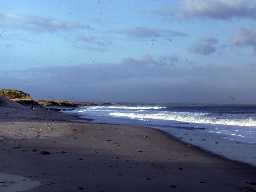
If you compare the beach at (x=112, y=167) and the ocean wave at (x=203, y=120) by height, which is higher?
the ocean wave at (x=203, y=120)

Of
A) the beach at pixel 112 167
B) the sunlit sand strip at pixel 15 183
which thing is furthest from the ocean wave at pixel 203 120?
the sunlit sand strip at pixel 15 183

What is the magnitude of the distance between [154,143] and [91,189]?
380 inches

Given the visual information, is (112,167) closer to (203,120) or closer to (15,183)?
(15,183)

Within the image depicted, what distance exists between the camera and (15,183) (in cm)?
920

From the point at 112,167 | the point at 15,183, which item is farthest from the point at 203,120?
the point at 15,183

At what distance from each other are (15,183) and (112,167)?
2.93 m

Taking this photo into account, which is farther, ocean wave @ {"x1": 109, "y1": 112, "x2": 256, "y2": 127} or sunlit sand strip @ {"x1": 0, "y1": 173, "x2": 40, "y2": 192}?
ocean wave @ {"x1": 109, "y1": 112, "x2": 256, "y2": 127}

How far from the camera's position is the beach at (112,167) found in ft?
31.2

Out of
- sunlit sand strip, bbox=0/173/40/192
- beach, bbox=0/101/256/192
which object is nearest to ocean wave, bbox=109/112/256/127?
Result: beach, bbox=0/101/256/192

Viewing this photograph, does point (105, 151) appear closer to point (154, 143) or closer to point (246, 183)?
point (154, 143)

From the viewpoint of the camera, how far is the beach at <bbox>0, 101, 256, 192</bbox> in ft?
31.2

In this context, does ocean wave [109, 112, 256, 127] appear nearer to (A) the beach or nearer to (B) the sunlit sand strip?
(A) the beach

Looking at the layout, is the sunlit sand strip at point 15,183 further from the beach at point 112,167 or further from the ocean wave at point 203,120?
the ocean wave at point 203,120

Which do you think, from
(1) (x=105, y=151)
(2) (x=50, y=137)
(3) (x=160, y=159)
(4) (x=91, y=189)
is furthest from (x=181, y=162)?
(2) (x=50, y=137)
